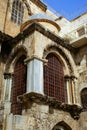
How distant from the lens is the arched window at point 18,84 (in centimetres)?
1027

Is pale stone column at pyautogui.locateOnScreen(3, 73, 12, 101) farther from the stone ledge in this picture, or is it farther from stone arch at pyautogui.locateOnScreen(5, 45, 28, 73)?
the stone ledge

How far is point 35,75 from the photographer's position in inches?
372

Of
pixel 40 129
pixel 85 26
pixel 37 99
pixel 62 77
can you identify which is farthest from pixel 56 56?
pixel 40 129

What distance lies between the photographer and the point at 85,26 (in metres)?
12.3

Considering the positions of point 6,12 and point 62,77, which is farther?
point 6,12

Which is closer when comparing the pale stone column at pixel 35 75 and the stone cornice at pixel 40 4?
the pale stone column at pixel 35 75

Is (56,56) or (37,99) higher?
(56,56)

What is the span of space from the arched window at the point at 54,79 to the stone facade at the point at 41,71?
0.84 feet

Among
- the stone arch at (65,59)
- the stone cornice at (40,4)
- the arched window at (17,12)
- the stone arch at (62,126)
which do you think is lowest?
the stone arch at (62,126)


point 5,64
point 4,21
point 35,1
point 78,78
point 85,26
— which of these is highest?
point 35,1

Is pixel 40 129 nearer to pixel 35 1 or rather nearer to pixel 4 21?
pixel 4 21

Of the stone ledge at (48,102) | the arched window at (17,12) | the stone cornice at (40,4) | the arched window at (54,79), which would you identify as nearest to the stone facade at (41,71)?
the stone ledge at (48,102)

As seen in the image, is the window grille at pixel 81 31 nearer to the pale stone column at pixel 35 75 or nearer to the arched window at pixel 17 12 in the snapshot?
the pale stone column at pixel 35 75

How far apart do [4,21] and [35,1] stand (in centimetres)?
485
